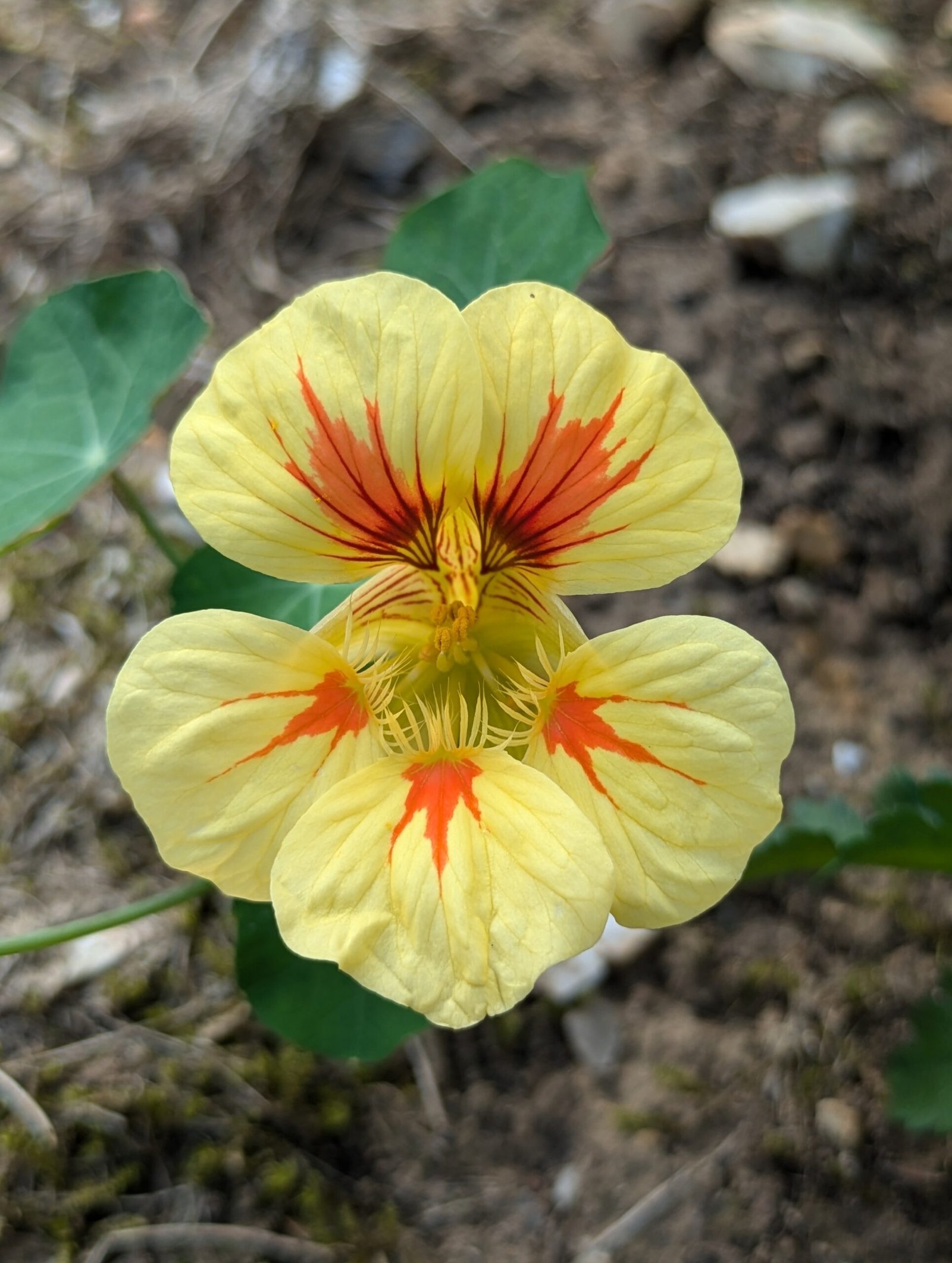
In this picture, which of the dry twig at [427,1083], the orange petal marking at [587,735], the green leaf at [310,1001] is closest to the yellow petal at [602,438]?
the orange petal marking at [587,735]

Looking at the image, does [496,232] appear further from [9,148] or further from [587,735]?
[9,148]

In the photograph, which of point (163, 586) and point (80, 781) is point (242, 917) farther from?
point (163, 586)

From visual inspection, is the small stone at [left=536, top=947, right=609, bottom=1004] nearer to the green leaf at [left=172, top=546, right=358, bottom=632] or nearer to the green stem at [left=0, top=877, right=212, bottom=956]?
the green stem at [left=0, top=877, right=212, bottom=956]

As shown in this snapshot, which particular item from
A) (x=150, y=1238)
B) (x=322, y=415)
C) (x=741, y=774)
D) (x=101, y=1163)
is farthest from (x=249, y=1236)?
(x=322, y=415)

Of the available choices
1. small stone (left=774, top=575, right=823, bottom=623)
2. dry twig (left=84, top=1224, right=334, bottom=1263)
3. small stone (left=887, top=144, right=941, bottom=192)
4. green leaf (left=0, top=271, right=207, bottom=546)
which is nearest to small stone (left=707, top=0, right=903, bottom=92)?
small stone (left=887, top=144, right=941, bottom=192)

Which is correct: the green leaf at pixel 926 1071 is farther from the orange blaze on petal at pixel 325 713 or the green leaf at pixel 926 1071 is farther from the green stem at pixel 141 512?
the green stem at pixel 141 512

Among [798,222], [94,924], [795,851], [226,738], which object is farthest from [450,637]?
[798,222]
